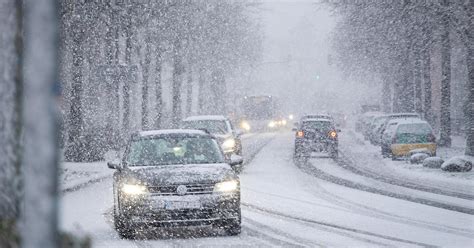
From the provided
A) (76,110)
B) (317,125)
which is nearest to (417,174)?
(317,125)

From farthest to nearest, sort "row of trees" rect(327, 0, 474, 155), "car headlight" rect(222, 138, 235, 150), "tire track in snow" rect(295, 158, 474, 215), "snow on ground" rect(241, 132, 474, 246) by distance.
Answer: "row of trees" rect(327, 0, 474, 155), "car headlight" rect(222, 138, 235, 150), "tire track in snow" rect(295, 158, 474, 215), "snow on ground" rect(241, 132, 474, 246)

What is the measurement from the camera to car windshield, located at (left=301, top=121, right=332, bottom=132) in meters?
34.9

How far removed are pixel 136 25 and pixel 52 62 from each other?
32296 mm

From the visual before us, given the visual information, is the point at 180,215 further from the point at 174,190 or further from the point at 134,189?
the point at 134,189

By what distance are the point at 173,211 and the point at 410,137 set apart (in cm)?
2158

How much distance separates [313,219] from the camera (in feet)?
45.6

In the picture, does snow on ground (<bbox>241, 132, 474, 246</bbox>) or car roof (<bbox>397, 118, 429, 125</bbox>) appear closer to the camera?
snow on ground (<bbox>241, 132, 474, 246</bbox>)

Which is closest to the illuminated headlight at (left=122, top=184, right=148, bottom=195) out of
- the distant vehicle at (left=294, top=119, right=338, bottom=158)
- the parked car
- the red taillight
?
the parked car

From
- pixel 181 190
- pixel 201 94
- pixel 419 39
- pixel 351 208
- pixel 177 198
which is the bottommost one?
pixel 351 208

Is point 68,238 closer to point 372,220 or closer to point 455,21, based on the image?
point 372,220

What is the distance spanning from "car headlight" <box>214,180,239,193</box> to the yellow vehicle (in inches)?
814

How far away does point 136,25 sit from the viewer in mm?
35469

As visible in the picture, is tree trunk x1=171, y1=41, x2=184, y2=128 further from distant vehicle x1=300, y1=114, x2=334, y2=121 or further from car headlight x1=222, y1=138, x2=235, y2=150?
car headlight x1=222, y1=138, x2=235, y2=150

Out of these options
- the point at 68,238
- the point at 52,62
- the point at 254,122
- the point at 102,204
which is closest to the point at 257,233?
the point at 102,204
